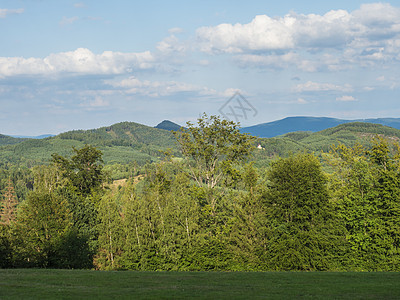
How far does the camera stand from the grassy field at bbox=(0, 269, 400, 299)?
69.1 feet

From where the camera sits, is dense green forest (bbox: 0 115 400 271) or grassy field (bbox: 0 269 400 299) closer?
grassy field (bbox: 0 269 400 299)

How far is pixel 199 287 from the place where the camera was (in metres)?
24.1

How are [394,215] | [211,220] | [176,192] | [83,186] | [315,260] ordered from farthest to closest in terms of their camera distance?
[83,186]
[176,192]
[211,220]
[394,215]
[315,260]

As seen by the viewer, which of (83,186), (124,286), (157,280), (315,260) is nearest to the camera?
(124,286)

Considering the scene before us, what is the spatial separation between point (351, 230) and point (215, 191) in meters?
19.2

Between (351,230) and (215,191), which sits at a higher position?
(215,191)

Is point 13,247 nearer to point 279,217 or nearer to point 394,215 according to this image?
point 279,217

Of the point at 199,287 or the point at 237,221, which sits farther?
the point at 237,221

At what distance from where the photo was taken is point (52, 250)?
5084 cm

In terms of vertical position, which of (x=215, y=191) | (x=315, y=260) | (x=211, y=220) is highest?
(x=215, y=191)

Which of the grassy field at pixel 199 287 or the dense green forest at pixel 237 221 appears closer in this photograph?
the grassy field at pixel 199 287

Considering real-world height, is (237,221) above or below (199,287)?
below

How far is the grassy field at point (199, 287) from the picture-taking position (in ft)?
69.1

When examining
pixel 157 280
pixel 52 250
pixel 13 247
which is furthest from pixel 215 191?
pixel 157 280
